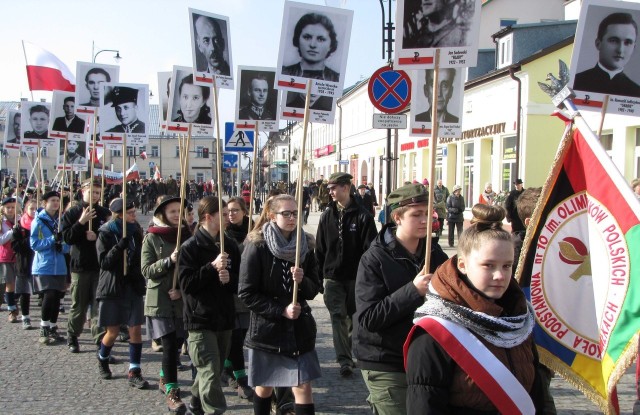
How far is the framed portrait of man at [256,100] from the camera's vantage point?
27.2 ft

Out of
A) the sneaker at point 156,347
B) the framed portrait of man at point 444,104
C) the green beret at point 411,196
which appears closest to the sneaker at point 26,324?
the sneaker at point 156,347

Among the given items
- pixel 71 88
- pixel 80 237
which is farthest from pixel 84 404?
pixel 71 88

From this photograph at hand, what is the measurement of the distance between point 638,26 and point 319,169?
6430cm

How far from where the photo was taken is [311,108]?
669cm

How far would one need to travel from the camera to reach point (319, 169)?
224ft

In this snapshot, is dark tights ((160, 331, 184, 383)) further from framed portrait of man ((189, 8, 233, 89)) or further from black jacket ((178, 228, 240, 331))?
framed portrait of man ((189, 8, 233, 89))

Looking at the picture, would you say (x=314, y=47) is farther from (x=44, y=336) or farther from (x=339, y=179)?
(x=44, y=336)

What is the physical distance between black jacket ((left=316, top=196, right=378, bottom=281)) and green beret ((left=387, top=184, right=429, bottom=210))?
9.64 feet

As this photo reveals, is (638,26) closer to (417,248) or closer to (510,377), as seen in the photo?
(417,248)

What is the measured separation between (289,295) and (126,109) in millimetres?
4807

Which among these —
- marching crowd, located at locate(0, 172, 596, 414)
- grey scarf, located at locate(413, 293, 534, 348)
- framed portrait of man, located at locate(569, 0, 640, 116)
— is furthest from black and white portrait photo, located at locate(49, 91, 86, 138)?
grey scarf, located at locate(413, 293, 534, 348)

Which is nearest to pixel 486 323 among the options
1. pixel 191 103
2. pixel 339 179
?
pixel 339 179

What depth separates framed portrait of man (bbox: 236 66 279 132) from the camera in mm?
8281

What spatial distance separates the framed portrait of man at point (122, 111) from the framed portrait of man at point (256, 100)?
49.7 inches
